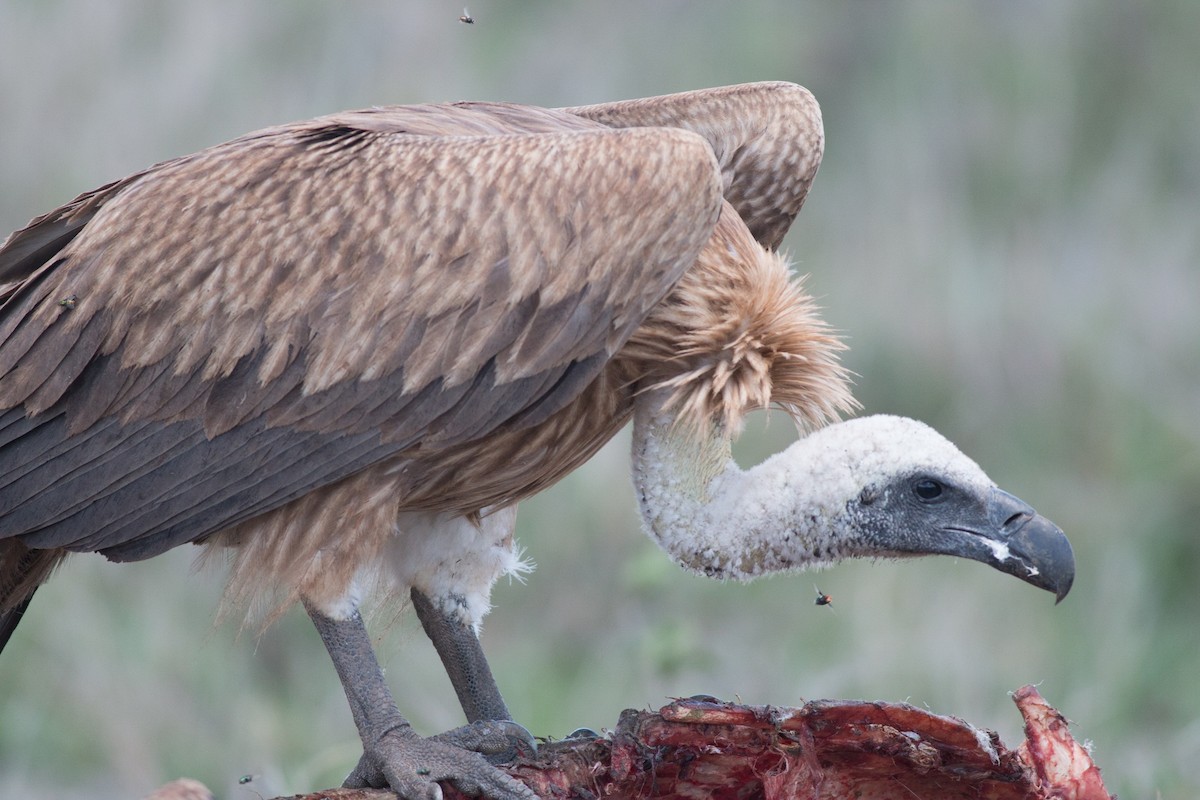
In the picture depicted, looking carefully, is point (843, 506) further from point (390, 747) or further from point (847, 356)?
point (847, 356)

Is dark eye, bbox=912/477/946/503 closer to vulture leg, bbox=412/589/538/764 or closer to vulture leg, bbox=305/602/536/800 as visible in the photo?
vulture leg, bbox=305/602/536/800

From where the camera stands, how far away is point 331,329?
3.36 meters

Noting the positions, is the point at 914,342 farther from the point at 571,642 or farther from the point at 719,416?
the point at 719,416

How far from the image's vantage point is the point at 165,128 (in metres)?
7.42

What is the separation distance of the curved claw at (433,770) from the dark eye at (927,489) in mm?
982

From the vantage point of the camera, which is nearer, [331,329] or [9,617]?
[331,329]

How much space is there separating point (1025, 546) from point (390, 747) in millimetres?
1322

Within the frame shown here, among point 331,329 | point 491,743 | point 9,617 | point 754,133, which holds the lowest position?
point 491,743

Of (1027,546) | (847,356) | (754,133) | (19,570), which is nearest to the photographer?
(1027,546)

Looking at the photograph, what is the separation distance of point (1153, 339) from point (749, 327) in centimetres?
473

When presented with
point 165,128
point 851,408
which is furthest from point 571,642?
point 851,408

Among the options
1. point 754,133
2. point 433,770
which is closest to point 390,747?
point 433,770

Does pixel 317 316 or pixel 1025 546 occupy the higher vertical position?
pixel 317 316

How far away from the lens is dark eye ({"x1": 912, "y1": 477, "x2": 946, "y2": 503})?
335 cm
